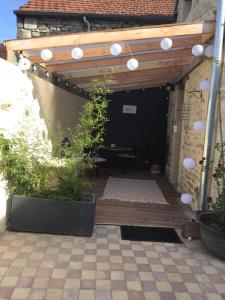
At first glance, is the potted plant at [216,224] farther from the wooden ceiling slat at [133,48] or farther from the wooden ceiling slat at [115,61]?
the wooden ceiling slat at [115,61]

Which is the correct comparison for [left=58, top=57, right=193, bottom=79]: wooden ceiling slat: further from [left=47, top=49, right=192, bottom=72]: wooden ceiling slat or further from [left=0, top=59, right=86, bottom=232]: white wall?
[left=0, top=59, right=86, bottom=232]: white wall

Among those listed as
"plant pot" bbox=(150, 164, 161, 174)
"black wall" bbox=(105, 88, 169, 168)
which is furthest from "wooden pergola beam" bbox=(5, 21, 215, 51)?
"black wall" bbox=(105, 88, 169, 168)

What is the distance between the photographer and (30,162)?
160 inches

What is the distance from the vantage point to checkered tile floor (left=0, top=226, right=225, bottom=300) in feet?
9.10

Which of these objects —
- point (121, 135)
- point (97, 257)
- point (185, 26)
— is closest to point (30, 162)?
point (97, 257)

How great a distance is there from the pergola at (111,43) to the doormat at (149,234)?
8.68 ft

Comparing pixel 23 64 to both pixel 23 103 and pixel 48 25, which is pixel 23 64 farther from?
pixel 48 25

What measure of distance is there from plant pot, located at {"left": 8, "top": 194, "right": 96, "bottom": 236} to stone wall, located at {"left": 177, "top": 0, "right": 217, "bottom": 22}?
143 inches

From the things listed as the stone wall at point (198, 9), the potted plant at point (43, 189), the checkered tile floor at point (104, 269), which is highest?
the stone wall at point (198, 9)

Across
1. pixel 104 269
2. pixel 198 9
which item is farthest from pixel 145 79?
pixel 104 269

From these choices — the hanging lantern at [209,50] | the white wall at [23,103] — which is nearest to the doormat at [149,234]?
the white wall at [23,103]

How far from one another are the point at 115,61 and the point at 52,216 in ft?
10.2

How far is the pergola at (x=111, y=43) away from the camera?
4227 millimetres

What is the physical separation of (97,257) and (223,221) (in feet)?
5.08
